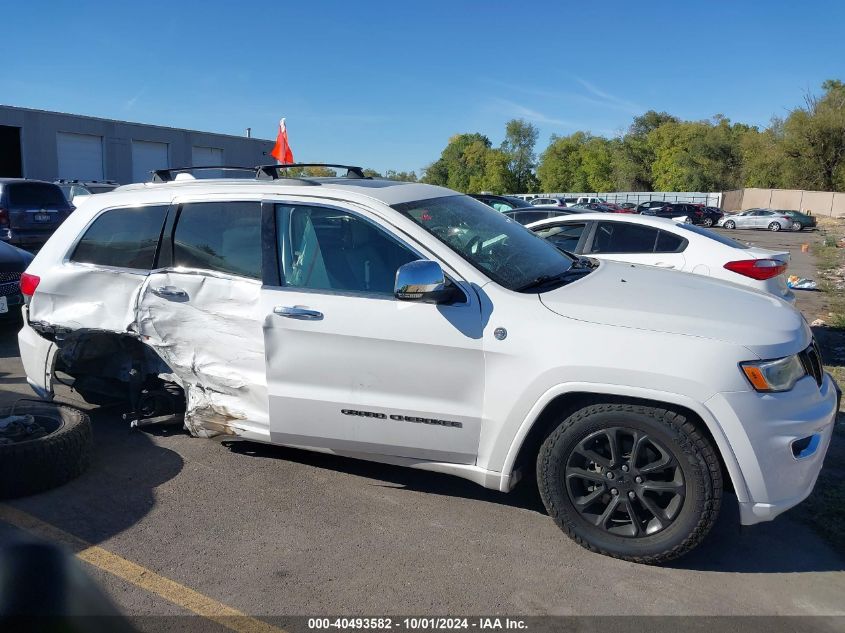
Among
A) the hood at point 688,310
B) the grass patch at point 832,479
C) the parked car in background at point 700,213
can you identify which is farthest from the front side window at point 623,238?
the parked car in background at point 700,213

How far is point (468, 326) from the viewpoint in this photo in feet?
11.6

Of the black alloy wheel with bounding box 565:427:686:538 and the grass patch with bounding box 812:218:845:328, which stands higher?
the black alloy wheel with bounding box 565:427:686:538

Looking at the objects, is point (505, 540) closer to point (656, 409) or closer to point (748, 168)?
Result: point (656, 409)

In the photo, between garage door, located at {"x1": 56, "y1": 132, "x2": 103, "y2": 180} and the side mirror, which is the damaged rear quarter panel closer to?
the side mirror

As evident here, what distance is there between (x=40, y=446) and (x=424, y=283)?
8.18 feet

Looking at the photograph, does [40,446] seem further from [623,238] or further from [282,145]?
[282,145]

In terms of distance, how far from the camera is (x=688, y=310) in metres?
3.43

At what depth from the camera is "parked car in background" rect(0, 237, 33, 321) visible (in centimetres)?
754

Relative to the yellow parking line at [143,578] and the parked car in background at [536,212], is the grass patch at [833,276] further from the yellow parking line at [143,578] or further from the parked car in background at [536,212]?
the yellow parking line at [143,578]

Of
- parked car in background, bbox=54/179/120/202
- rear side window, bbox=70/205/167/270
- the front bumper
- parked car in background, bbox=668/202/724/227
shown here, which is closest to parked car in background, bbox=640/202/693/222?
parked car in background, bbox=668/202/724/227

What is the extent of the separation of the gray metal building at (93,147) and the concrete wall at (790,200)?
145ft

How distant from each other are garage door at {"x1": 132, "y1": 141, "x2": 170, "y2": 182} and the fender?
36067 millimetres

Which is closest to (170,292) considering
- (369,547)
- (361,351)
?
(361,351)

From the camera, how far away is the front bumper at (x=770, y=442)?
3.11 m
